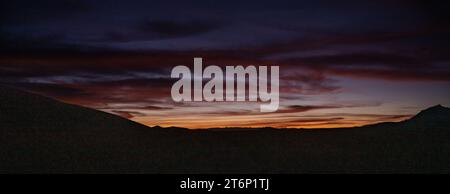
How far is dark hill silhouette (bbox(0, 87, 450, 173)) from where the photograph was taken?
15.9 metres

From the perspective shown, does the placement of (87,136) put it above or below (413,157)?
above

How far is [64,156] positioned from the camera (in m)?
16.3

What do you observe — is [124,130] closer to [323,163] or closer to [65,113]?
[65,113]

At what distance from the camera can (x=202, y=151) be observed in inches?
697

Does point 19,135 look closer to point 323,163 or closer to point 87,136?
point 87,136

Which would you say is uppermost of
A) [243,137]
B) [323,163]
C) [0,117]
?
[0,117]

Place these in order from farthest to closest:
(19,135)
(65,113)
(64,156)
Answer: (65,113)
(19,135)
(64,156)

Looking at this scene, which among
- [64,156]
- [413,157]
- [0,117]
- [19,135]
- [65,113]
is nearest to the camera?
[64,156]

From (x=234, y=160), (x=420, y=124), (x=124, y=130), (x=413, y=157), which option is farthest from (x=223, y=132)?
(x=420, y=124)

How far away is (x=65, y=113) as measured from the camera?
2747 cm

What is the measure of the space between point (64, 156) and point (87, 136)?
16.8 ft

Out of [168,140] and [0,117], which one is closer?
[168,140]

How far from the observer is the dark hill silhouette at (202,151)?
1588cm

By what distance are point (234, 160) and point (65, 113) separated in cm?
1366
